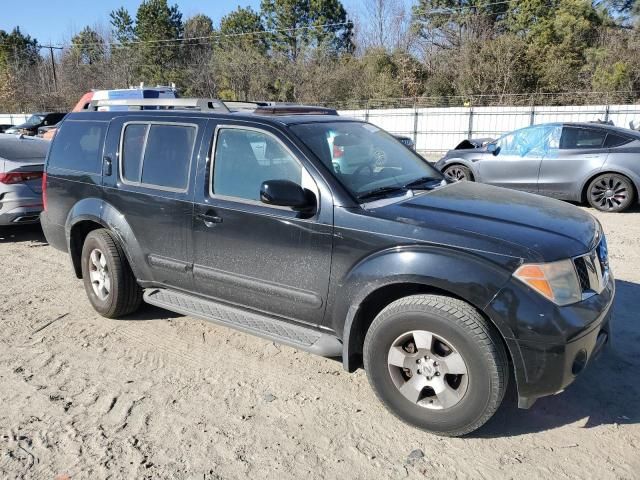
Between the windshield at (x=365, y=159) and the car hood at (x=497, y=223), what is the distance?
27 cm

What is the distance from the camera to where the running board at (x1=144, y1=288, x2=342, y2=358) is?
3422 millimetres

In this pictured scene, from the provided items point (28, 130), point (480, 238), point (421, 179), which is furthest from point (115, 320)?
point (28, 130)

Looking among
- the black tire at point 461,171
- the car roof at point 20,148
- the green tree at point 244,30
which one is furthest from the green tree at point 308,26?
the car roof at point 20,148

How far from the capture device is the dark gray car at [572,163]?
8.97 metres

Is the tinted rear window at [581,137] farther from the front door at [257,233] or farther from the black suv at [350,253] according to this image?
the front door at [257,233]

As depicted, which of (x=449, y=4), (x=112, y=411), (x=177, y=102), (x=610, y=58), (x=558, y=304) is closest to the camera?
(x=558, y=304)

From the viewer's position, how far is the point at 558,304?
279 cm

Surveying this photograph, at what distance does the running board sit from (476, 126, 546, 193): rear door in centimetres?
738

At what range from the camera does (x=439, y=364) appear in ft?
9.89

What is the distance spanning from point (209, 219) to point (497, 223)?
1979 millimetres

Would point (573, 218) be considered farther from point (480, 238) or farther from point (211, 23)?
point (211, 23)

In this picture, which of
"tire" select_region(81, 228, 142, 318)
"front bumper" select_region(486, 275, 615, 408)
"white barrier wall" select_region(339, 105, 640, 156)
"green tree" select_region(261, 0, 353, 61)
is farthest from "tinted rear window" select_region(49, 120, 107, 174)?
"green tree" select_region(261, 0, 353, 61)

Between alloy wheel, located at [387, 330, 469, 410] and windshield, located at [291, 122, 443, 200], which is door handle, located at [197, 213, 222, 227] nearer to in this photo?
windshield, located at [291, 122, 443, 200]

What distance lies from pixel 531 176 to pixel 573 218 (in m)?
6.64
